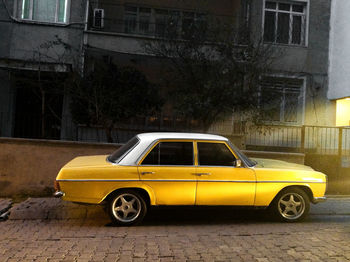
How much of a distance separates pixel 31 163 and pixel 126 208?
10.7ft

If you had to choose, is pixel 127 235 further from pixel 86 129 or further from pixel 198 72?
pixel 86 129

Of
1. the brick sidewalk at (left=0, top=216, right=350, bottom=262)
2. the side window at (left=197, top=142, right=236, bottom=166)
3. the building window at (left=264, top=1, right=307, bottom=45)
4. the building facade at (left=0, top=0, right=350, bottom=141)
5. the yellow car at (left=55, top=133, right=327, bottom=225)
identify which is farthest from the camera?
the building window at (left=264, top=1, right=307, bottom=45)

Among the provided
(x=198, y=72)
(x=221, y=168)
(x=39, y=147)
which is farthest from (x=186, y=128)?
(x=221, y=168)

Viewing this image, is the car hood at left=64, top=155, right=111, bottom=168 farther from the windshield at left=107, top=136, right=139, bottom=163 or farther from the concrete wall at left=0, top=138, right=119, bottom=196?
the concrete wall at left=0, top=138, right=119, bottom=196

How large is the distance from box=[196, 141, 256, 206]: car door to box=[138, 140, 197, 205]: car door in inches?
5.9

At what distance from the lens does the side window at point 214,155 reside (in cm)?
586

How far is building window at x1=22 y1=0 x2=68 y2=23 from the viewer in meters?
12.9

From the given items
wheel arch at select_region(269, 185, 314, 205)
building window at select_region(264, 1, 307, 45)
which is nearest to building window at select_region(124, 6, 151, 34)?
building window at select_region(264, 1, 307, 45)

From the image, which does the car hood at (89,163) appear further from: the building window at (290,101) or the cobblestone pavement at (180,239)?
the building window at (290,101)

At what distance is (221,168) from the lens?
5.81 m

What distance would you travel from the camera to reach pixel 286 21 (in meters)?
14.7

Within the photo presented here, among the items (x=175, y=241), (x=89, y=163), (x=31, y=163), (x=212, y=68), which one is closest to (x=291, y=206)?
(x=175, y=241)

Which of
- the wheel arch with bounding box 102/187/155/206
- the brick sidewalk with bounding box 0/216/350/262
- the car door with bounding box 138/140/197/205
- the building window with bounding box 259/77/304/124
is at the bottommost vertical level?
the brick sidewalk with bounding box 0/216/350/262

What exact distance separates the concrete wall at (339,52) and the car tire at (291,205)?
8.92 meters
